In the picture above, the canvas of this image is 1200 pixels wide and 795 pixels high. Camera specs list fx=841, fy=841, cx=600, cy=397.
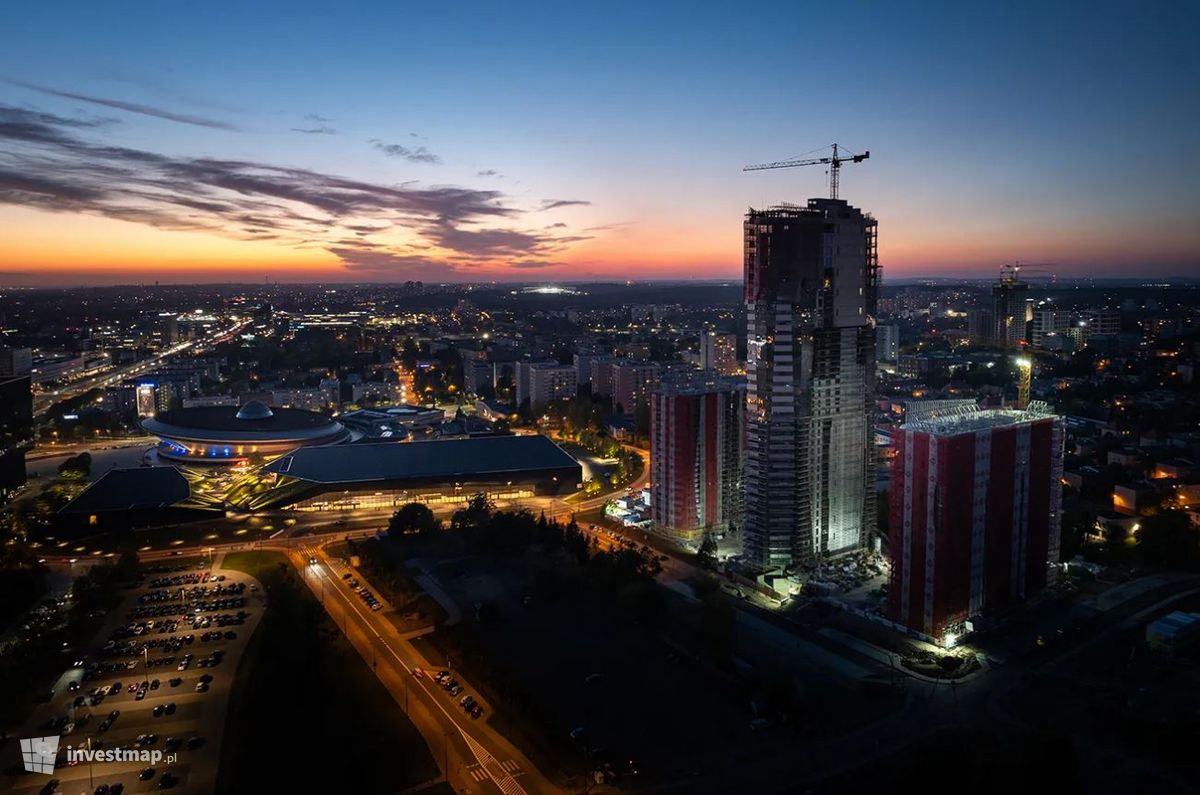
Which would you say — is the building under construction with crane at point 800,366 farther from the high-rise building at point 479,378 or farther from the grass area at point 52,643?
the high-rise building at point 479,378

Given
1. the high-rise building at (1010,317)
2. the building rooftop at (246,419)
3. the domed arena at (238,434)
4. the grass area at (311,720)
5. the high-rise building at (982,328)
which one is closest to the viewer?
the grass area at (311,720)

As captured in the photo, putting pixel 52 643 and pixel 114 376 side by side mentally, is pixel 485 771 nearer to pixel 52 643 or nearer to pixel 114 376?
pixel 52 643

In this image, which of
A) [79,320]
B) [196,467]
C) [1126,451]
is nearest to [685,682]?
[1126,451]

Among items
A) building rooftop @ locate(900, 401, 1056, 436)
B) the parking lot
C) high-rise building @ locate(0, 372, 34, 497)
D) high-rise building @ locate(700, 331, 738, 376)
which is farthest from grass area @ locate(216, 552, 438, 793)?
high-rise building @ locate(700, 331, 738, 376)

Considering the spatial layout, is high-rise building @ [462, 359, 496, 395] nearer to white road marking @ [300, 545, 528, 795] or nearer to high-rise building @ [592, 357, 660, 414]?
high-rise building @ [592, 357, 660, 414]

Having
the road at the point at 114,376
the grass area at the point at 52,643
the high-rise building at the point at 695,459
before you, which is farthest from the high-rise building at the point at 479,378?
the grass area at the point at 52,643

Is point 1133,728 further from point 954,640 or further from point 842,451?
point 842,451
